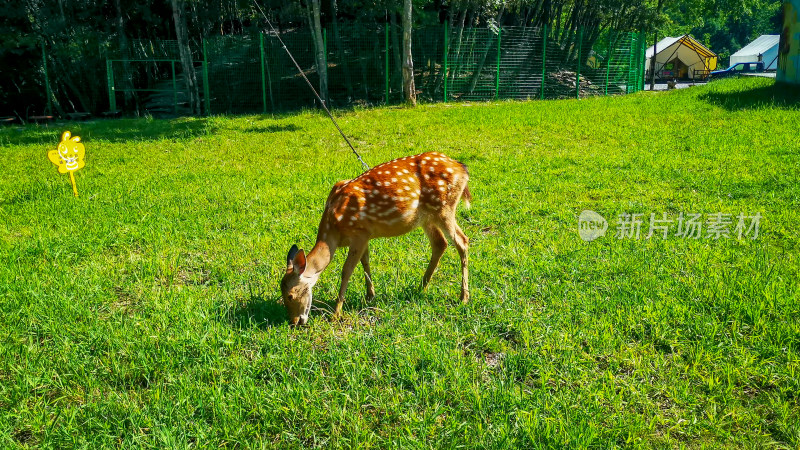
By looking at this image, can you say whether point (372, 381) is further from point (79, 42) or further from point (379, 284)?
point (79, 42)

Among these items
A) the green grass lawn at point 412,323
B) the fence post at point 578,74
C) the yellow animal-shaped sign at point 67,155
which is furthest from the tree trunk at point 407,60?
the yellow animal-shaped sign at point 67,155

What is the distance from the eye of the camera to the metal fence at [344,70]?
18766 millimetres

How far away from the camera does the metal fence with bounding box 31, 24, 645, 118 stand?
18.8m

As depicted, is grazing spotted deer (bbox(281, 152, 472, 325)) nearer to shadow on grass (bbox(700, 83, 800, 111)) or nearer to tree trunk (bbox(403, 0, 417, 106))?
shadow on grass (bbox(700, 83, 800, 111))

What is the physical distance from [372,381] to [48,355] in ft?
6.93

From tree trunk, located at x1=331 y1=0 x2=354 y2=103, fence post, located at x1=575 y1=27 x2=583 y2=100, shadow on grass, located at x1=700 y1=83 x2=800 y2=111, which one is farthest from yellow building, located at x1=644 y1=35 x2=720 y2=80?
tree trunk, located at x1=331 y1=0 x2=354 y2=103

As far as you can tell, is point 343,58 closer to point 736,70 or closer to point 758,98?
point 758,98

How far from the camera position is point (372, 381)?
11.5 ft

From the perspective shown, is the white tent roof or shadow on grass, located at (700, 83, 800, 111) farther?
the white tent roof

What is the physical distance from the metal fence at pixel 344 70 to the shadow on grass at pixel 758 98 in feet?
20.6

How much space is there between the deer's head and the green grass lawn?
0.16 meters

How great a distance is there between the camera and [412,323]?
409 cm

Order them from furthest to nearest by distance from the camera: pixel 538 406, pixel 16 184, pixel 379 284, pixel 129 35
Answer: pixel 129 35
pixel 16 184
pixel 379 284
pixel 538 406

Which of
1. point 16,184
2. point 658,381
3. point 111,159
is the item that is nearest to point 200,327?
point 658,381
